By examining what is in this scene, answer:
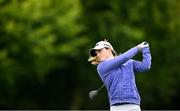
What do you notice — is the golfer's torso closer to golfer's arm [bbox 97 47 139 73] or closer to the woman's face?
golfer's arm [bbox 97 47 139 73]

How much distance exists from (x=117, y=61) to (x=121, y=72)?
0.22 m

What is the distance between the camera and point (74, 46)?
104 ft

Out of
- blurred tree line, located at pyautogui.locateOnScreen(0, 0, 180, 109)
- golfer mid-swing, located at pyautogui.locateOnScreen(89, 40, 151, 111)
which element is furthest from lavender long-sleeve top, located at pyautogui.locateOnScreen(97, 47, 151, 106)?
blurred tree line, located at pyautogui.locateOnScreen(0, 0, 180, 109)

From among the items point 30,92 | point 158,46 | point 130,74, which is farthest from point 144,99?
point 130,74

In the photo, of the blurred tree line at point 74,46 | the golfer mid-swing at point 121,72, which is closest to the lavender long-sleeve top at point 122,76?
the golfer mid-swing at point 121,72

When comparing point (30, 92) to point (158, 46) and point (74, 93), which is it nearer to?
point (74, 93)

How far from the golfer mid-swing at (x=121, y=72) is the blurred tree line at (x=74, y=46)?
18.9 meters

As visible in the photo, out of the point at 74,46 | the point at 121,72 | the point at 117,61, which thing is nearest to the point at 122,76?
the point at 121,72

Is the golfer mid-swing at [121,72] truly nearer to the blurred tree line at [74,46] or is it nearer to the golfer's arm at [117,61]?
the golfer's arm at [117,61]

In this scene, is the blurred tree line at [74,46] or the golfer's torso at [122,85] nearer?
the golfer's torso at [122,85]

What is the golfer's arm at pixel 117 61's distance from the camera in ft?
31.3

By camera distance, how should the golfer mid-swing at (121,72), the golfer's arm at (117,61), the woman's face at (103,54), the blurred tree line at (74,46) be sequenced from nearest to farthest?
the golfer's arm at (117,61) → the golfer mid-swing at (121,72) → the woman's face at (103,54) → the blurred tree line at (74,46)

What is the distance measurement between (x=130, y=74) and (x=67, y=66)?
25.0m

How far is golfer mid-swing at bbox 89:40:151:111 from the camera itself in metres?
9.70
